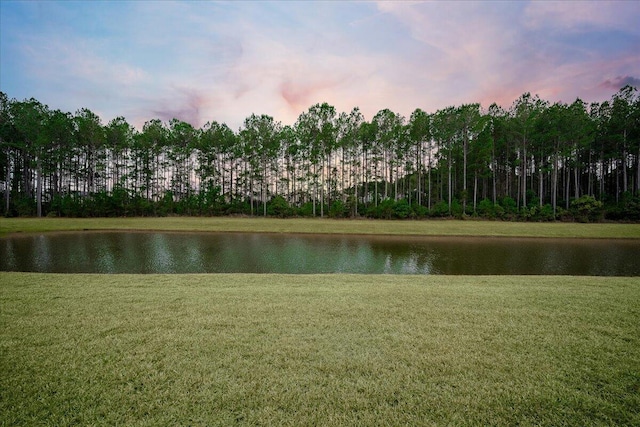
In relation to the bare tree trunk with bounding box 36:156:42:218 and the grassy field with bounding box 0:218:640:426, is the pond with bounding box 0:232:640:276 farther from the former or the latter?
Result: the bare tree trunk with bounding box 36:156:42:218

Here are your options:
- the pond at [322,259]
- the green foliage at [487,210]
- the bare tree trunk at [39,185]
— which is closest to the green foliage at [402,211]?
the green foliage at [487,210]

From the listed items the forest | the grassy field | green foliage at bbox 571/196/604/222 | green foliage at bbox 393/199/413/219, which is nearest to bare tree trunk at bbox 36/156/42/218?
the forest

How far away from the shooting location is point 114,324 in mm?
3871

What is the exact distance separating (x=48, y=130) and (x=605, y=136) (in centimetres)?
8734

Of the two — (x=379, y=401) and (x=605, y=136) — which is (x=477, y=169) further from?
(x=379, y=401)

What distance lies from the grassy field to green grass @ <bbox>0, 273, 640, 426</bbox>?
2 centimetres

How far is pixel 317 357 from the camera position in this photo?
9.89 ft

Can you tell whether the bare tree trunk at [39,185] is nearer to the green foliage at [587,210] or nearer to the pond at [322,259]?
the pond at [322,259]

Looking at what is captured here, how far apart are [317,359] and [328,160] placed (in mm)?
45860

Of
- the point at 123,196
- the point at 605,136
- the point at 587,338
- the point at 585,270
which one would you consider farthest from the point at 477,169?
the point at 123,196

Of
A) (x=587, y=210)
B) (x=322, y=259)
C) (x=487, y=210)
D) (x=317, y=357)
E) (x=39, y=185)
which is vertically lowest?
(x=322, y=259)

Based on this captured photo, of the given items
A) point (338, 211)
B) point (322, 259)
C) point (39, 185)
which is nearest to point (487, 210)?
point (338, 211)

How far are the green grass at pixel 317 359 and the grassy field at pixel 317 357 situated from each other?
0.02 meters

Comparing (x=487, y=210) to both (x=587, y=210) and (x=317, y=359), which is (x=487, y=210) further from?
(x=317, y=359)
